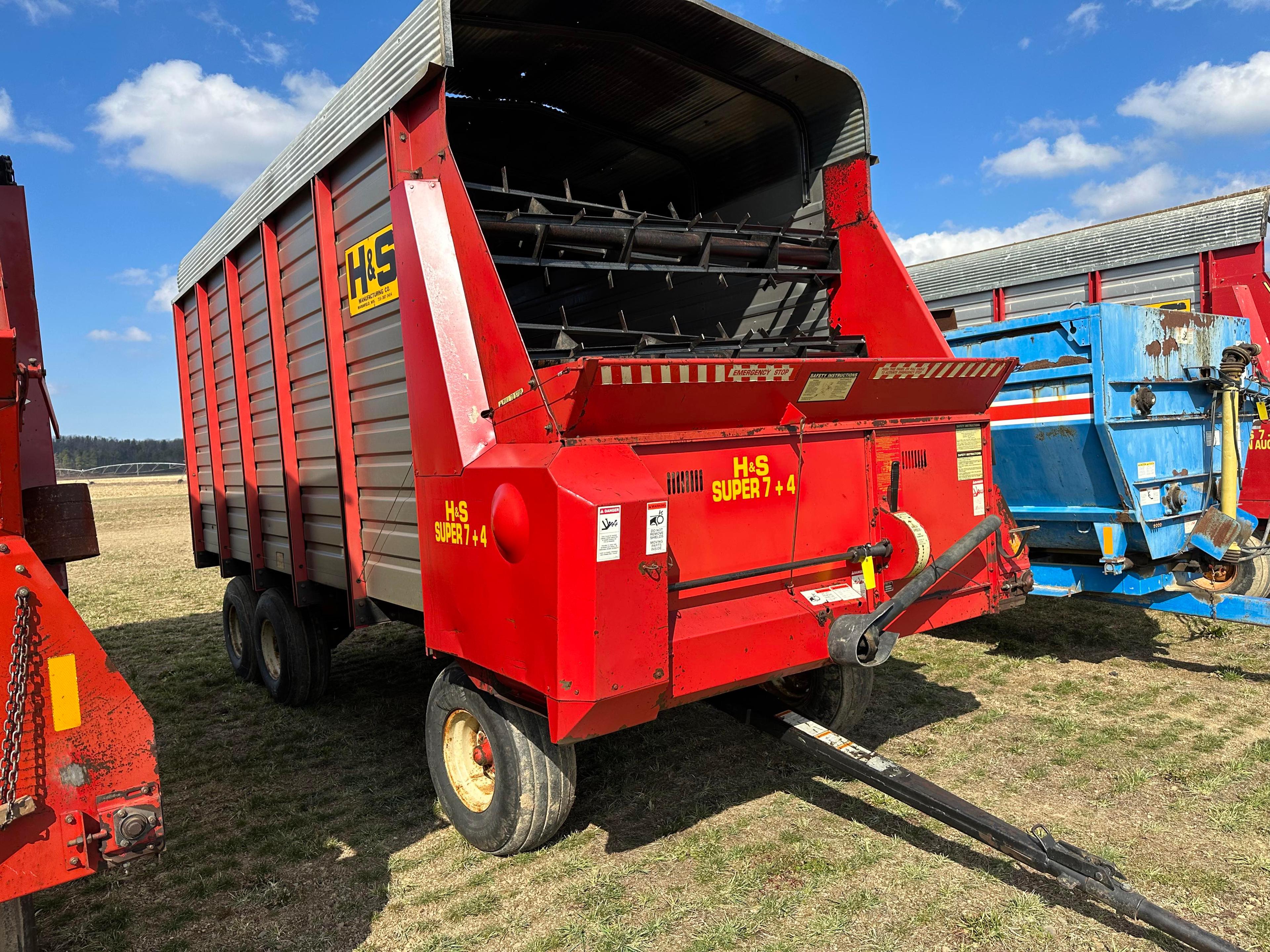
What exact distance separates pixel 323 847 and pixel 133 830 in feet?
4.94

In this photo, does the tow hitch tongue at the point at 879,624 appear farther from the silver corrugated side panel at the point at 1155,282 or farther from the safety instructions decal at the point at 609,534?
the silver corrugated side panel at the point at 1155,282

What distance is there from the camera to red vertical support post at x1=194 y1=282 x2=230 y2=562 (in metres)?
5.82

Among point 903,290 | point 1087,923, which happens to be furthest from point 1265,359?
point 1087,923

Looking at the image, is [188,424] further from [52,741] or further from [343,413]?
[52,741]

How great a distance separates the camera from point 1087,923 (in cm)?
256

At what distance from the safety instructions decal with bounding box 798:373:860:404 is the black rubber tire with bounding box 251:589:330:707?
11.4 feet

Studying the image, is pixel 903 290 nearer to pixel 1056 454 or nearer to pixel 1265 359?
pixel 1056 454

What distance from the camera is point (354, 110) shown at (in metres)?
3.60

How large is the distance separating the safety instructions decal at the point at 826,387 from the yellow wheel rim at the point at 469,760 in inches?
69.4

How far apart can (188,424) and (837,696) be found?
550 cm

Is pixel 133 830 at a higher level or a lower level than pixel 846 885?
higher

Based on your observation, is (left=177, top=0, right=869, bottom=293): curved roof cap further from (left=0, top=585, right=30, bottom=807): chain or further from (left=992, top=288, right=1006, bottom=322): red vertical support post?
(left=992, top=288, right=1006, bottom=322): red vertical support post

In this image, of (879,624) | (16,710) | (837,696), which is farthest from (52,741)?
(837,696)

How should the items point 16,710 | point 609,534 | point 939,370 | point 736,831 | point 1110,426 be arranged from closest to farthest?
point 16,710
point 609,534
point 736,831
point 939,370
point 1110,426
